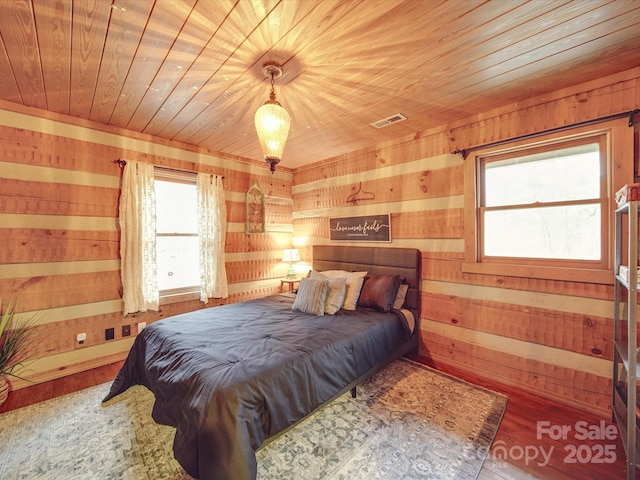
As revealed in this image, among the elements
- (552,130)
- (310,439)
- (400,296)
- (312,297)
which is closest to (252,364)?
(310,439)

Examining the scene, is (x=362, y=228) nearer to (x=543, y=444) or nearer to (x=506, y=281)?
(x=506, y=281)

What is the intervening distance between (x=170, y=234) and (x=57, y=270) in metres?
1.09

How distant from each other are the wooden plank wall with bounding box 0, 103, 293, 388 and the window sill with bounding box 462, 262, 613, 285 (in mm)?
3592

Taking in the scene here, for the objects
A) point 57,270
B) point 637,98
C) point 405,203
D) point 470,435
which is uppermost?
point 637,98

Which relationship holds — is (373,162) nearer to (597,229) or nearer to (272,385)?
(597,229)

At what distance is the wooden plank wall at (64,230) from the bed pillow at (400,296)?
9.06 ft

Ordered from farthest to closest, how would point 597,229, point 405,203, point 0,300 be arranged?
point 405,203 → point 0,300 → point 597,229

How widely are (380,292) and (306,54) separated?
88.7 inches

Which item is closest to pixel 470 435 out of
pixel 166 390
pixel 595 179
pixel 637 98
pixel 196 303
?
pixel 166 390

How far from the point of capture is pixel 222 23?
4.88ft

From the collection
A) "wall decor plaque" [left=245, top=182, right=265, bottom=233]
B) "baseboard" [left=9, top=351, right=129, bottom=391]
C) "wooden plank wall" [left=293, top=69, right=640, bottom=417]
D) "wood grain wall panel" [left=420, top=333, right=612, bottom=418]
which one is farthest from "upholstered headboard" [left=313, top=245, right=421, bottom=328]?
"baseboard" [left=9, top=351, right=129, bottom=391]

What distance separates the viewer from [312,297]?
2.74 metres

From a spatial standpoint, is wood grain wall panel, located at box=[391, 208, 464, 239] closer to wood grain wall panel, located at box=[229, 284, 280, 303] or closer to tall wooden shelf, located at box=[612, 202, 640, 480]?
tall wooden shelf, located at box=[612, 202, 640, 480]

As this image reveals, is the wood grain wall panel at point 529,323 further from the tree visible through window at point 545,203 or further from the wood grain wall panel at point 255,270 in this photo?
the wood grain wall panel at point 255,270
